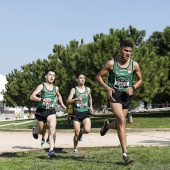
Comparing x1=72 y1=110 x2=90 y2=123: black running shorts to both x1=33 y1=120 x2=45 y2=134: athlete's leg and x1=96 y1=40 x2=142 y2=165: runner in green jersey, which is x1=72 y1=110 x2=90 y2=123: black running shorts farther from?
x1=96 y1=40 x2=142 y2=165: runner in green jersey

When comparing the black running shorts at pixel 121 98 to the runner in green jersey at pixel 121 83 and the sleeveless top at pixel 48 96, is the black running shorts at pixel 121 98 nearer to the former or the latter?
the runner in green jersey at pixel 121 83

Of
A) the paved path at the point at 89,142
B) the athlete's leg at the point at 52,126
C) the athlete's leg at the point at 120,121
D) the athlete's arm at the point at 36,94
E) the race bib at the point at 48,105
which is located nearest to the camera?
the athlete's leg at the point at 120,121

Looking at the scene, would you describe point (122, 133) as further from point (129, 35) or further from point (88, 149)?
point (129, 35)

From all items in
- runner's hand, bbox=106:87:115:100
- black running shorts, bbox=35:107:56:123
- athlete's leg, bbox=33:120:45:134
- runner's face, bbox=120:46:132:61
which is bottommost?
athlete's leg, bbox=33:120:45:134

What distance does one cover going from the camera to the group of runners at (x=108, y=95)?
20.9ft

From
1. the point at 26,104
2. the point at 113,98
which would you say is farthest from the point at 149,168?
the point at 26,104

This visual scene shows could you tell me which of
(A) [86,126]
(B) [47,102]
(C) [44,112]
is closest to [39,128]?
(C) [44,112]

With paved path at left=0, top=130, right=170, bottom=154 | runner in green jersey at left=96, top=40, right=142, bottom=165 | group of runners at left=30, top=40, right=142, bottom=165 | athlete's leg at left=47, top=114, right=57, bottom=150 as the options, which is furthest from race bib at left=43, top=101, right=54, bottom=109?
runner in green jersey at left=96, top=40, right=142, bottom=165

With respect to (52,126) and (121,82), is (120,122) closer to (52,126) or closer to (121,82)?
(121,82)

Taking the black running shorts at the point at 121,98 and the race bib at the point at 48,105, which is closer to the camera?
the black running shorts at the point at 121,98

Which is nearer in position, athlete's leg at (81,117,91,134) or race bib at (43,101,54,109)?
race bib at (43,101,54,109)

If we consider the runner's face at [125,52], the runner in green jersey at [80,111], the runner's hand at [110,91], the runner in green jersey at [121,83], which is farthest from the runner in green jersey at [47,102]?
the runner's face at [125,52]

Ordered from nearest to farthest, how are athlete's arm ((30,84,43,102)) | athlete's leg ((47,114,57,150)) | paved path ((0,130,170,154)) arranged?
athlete's leg ((47,114,57,150)) < athlete's arm ((30,84,43,102)) < paved path ((0,130,170,154))

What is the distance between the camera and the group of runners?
6.38 m
